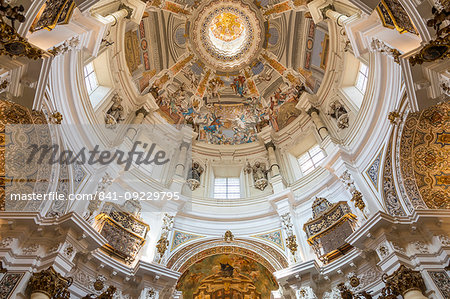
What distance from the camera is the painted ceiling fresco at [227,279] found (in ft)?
41.4

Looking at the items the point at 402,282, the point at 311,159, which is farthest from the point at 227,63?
the point at 402,282

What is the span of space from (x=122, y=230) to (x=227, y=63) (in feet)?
46.5

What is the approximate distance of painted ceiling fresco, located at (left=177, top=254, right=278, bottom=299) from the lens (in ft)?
41.4

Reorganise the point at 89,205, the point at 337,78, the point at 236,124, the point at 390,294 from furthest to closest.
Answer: the point at 236,124 → the point at 337,78 → the point at 89,205 → the point at 390,294

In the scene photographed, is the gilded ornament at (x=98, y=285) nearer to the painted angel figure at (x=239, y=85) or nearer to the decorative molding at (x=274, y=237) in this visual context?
the decorative molding at (x=274, y=237)

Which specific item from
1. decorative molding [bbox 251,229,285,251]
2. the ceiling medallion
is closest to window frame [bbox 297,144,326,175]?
decorative molding [bbox 251,229,285,251]

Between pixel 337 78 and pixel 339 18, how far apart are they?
12.3ft

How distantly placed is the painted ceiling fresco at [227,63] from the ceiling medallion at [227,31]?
0.06 metres

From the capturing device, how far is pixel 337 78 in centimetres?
1617

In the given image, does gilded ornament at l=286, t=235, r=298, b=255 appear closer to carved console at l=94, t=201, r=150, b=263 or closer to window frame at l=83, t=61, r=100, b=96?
carved console at l=94, t=201, r=150, b=263

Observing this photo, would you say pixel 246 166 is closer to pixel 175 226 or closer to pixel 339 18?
pixel 175 226

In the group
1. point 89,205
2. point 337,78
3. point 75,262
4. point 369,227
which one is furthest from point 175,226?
point 337,78

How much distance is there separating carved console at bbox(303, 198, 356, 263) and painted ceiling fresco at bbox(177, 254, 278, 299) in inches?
85.0

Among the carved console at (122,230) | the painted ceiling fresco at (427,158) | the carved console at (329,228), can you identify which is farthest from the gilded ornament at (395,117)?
the carved console at (122,230)
